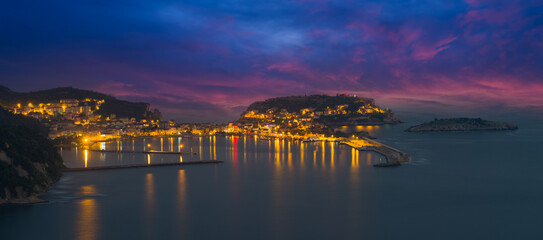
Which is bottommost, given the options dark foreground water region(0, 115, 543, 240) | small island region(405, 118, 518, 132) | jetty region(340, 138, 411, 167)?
dark foreground water region(0, 115, 543, 240)

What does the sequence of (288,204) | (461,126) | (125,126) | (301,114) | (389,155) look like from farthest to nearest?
(301,114), (461,126), (125,126), (389,155), (288,204)

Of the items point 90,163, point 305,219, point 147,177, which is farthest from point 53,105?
point 305,219

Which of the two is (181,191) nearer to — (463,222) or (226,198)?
(226,198)

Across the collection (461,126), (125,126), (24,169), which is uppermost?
(125,126)

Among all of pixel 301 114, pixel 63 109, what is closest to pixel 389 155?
pixel 63 109

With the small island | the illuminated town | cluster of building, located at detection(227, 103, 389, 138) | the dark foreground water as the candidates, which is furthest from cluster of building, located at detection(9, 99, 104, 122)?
the small island

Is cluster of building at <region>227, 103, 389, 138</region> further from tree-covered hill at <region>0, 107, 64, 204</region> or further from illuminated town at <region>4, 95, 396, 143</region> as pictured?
tree-covered hill at <region>0, 107, 64, 204</region>

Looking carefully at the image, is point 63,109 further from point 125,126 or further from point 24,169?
point 24,169
